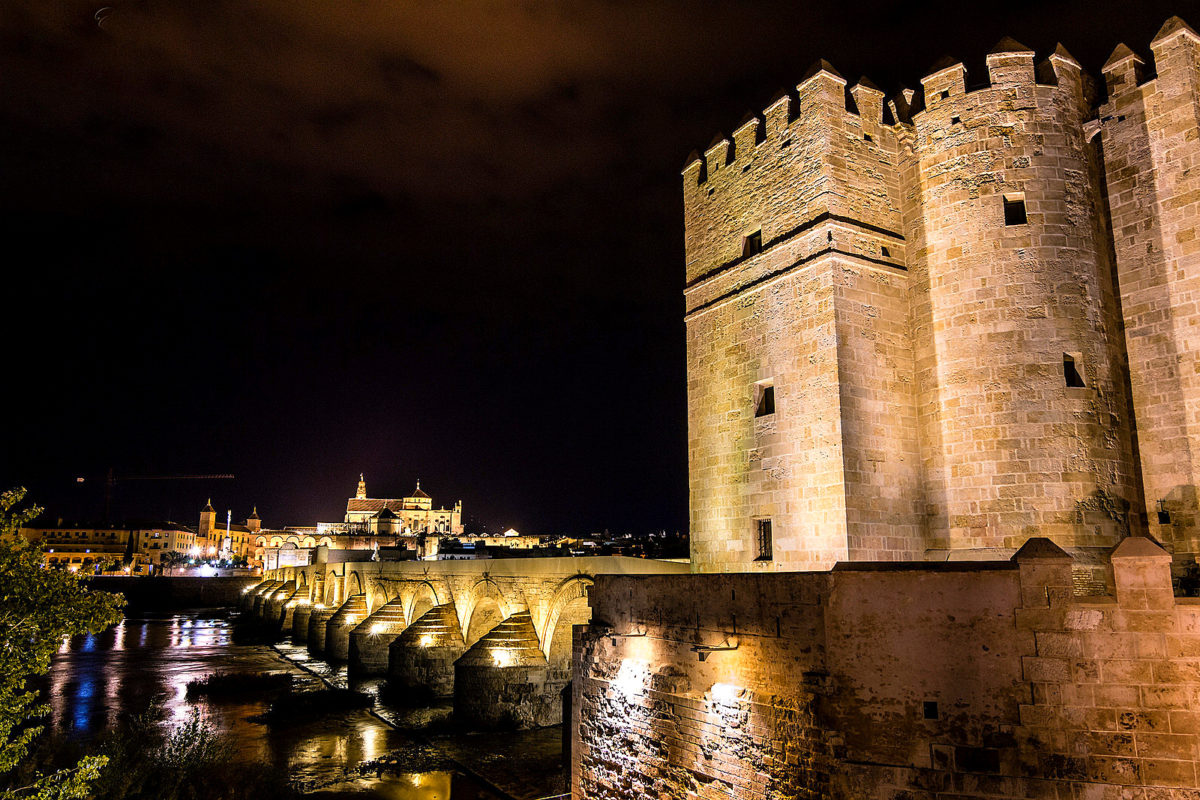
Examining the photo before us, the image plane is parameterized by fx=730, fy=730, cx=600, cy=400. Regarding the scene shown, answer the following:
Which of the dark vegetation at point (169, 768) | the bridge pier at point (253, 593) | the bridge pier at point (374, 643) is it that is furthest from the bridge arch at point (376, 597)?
the bridge pier at point (253, 593)

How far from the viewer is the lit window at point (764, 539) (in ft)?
37.2

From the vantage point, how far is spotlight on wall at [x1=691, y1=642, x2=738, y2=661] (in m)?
7.84

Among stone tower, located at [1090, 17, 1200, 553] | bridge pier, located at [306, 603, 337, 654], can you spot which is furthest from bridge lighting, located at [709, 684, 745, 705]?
bridge pier, located at [306, 603, 337, 654]

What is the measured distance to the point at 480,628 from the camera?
19.5m

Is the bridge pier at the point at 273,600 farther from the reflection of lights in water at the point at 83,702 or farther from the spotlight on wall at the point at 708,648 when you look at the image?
the spotlight on wall at the point at 708,648

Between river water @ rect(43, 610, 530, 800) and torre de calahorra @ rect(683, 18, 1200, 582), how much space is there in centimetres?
785

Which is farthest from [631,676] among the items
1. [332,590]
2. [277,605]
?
[277,605]

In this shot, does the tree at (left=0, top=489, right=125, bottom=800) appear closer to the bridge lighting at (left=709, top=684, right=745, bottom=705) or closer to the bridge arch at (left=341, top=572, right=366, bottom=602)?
the bridge lighting at (left=709, top=684, right=745, bottom=705)

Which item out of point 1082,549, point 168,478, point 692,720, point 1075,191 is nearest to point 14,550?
point 692,720

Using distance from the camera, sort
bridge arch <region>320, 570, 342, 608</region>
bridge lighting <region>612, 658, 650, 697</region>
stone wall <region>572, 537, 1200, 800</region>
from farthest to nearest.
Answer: bridge arch <region>320, 570, 342, 608</region>
bridge lighting <region>612, 658, 650, 697</region>
stone wall <region>572, 537, 1200, 800</region>

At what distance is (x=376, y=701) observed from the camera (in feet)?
66.5

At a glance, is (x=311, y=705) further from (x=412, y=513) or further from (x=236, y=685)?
(x=412, y=513)

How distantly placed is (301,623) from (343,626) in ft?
30.6

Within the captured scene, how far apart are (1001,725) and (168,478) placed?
17896cm
